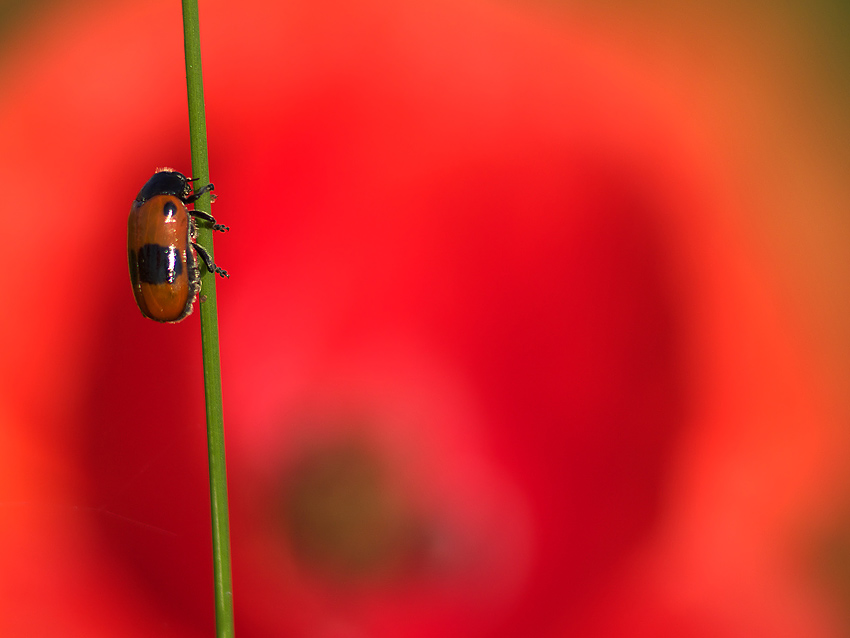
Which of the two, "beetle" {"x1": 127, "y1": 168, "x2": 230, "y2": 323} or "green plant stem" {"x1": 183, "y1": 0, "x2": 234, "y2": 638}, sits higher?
"beetle" {"x1": 127, "y1": 168, "x2": 230, "y2": 323}

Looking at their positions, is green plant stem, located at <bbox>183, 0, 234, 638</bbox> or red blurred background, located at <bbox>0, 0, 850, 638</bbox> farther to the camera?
red blurred background, located at <bbox>0, 0, 850, 638</bbox>

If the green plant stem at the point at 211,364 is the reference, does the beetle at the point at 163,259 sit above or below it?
above

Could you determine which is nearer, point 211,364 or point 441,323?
point 211,364
